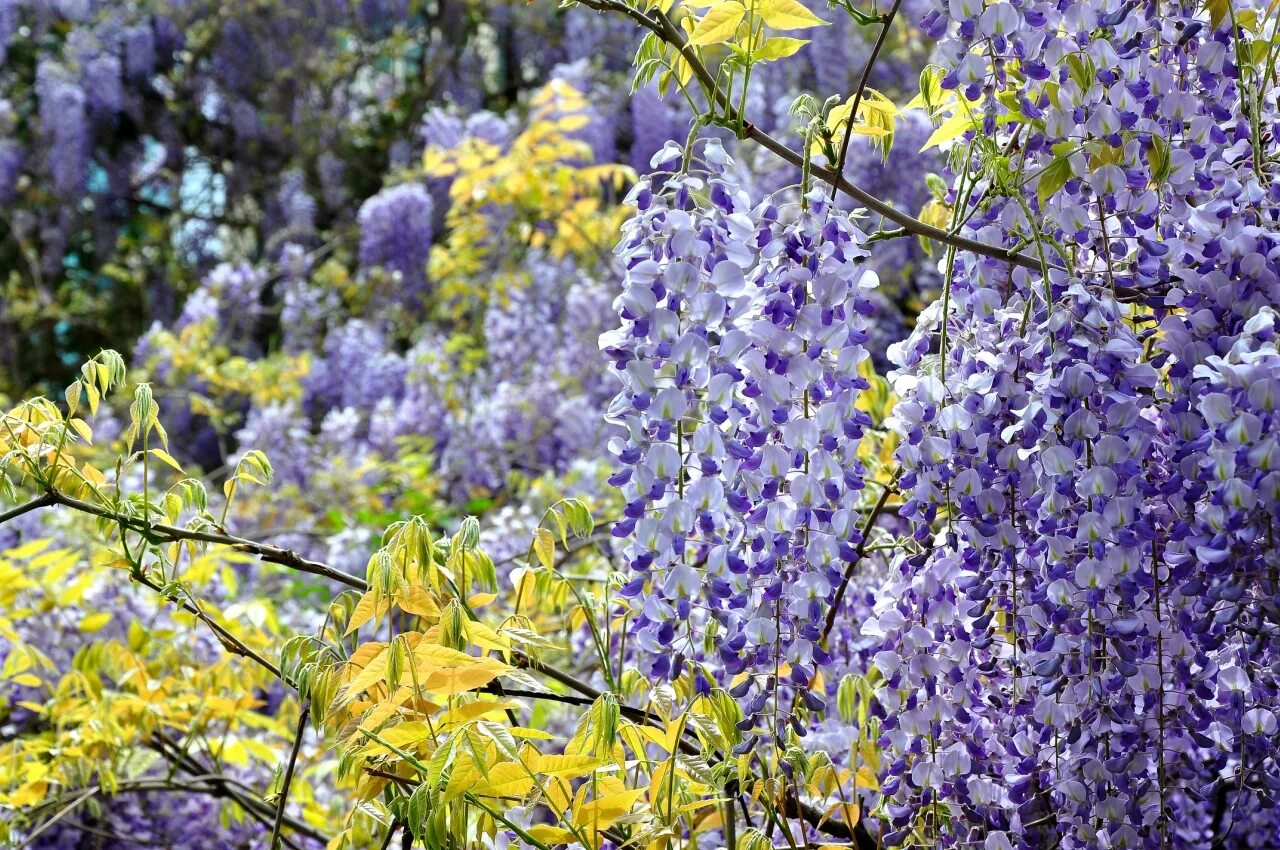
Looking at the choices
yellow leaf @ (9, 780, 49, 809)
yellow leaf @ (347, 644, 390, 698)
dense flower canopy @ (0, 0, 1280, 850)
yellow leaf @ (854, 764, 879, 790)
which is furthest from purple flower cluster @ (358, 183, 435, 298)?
yellow leaf @ (347, 644, 390, 698)

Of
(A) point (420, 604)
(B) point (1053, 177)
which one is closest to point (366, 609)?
(A) point (420, 604)

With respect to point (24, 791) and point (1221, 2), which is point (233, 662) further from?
point (1221, 2)

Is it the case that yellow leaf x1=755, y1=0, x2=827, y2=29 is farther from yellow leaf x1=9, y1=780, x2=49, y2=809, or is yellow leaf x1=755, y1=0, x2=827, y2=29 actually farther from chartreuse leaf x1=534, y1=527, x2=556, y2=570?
yellow leaf x1=9, y1=780, x2=49, y2=809

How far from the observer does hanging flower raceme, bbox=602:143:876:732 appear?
1.07m

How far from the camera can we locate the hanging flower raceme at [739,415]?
1.07 m

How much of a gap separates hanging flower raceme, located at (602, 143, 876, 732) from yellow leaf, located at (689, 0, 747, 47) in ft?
0.37

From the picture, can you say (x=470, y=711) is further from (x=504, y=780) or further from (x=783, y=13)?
(x=783, y=13)

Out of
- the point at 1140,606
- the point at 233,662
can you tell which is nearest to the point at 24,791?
the point at 233,662

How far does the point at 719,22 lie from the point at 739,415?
0.35 m

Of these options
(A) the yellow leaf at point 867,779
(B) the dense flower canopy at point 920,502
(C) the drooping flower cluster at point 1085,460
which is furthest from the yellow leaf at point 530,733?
(A) the yellow leaf at point 867,779

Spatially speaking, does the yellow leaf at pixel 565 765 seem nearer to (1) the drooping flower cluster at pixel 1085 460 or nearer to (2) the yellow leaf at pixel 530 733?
(2) the yellow leaf at pixel 530 733

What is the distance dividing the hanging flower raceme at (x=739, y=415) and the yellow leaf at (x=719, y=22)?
112 mm

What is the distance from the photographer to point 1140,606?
1.13 m

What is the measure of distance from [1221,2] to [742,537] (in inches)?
26.0
